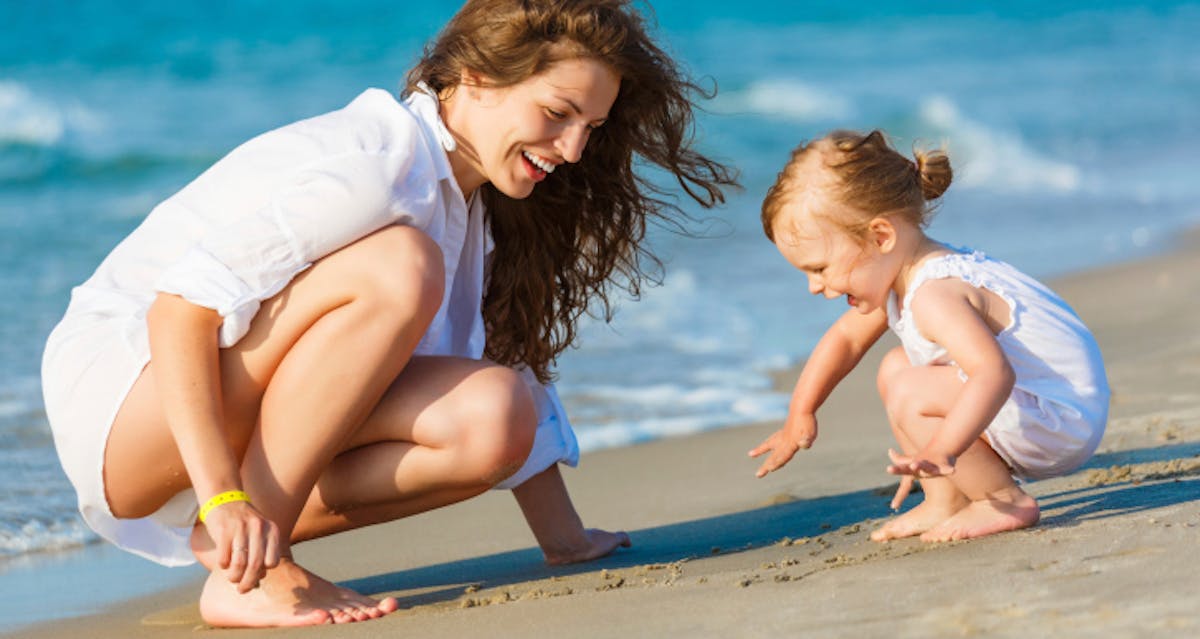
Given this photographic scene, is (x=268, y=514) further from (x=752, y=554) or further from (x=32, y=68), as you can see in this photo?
(x=32, y=68)

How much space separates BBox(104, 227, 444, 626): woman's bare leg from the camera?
2.54 m

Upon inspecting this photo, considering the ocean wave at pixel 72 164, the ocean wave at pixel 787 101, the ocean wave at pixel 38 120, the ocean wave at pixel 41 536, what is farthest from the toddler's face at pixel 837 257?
the ocean wave at pixel 787 101

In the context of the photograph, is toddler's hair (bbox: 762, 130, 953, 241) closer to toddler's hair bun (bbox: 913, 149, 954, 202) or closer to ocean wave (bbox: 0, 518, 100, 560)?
toddler's hair bun (bbox: 913, 149, 954, 202)

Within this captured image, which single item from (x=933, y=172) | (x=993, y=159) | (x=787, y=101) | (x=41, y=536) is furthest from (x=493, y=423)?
(x=787, y=101)

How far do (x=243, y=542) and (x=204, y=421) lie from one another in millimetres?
223

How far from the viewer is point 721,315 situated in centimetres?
595

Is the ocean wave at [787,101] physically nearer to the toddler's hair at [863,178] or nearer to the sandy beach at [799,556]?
the sandy beach at [799,556]

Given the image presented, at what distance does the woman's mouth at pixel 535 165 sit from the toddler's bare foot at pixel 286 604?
820 millimetres

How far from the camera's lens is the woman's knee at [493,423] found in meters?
2.68

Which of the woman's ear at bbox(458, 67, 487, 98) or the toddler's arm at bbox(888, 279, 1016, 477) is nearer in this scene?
the toddler's arm at bbox(888, 279, 1016, 477)

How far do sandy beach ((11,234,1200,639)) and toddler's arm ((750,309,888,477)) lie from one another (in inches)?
7.8

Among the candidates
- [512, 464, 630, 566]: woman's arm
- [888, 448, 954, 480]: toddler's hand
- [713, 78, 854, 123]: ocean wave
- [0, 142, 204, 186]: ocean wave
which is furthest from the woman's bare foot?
[713, 78, 854, 123]: ocean wave

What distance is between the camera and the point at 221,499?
2.37 metres

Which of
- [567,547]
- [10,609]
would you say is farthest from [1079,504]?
[10,609]
